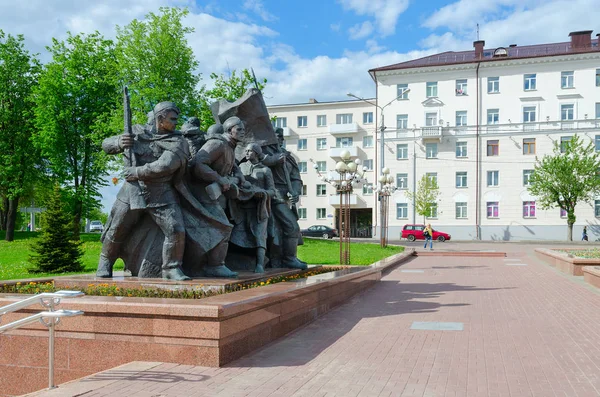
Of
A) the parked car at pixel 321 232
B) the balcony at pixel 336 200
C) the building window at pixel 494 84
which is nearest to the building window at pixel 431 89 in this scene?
the building window at pixel 494 84

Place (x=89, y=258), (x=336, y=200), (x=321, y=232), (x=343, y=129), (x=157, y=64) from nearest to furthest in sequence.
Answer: (x=89, y=258) < (x=157, y=64) < (x=321, y=232) < (x=336, y=200) < (x=343, y=129)

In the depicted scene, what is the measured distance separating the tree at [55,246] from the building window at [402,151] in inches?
1380

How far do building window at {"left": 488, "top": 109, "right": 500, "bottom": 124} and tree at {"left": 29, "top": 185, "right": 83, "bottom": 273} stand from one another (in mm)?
37147

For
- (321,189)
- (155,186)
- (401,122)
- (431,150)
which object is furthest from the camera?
(321,189)

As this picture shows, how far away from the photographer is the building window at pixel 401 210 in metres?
48.5

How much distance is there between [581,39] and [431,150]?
48.2 feet

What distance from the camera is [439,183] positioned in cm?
4759

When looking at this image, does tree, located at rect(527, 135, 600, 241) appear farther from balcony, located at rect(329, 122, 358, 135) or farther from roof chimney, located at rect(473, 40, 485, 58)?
balcony, located at rect(329, 122, 358, 135)

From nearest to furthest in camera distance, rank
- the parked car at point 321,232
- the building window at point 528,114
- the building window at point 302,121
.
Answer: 1. the building window at point 528,114
2. the parked car at point 321,232
3. the building window at point 302,121

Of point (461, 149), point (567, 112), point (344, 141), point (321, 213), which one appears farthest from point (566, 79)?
point (321, 213)

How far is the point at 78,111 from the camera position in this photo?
109 ft

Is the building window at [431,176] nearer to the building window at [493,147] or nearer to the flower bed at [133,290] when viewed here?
the building window at [493,147]

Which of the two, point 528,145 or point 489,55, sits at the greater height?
point 489,55

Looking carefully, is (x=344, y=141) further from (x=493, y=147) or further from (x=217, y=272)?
(x=217, y=272)
